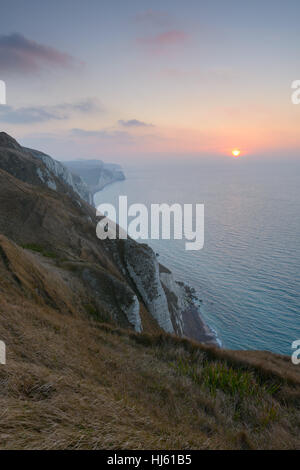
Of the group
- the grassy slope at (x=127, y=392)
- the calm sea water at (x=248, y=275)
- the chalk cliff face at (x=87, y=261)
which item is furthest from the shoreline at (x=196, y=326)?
the grassy slope at (x=127, y=392)

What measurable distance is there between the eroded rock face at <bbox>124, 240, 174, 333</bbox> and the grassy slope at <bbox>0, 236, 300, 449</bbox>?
29390 mm

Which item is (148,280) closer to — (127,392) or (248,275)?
(127,392)

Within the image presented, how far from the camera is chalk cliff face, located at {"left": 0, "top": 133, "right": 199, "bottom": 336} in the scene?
87.0ft

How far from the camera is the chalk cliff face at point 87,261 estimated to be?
87.0 ft

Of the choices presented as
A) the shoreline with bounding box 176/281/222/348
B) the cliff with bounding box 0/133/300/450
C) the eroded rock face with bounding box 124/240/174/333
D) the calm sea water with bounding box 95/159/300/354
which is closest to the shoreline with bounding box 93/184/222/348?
the shoreline with bounding box 176/281/222/348

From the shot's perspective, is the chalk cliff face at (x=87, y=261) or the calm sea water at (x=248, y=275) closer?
the chalk cliff face at (x=87, y=261)

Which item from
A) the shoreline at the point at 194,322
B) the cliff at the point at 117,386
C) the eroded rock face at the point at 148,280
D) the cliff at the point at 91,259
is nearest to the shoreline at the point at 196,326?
the shoreline at the point at 194,322

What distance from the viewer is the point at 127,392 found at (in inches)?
313

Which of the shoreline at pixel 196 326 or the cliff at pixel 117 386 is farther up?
the cliff at pixel 117 386

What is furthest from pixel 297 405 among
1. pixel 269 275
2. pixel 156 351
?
pixel 269 275

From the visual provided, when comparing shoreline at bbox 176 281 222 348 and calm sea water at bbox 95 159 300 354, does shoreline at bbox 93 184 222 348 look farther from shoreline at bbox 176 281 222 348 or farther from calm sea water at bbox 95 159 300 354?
calm sea water at bbox 95 159 300 354

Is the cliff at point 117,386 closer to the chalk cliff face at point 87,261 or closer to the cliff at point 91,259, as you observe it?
the chalk cliff face at point 87,261

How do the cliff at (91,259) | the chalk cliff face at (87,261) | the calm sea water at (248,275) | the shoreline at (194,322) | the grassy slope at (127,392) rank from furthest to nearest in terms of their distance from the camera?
the calm sea water at (248,275)
the shoreline at (194,322)
the cliff at (91,259)
the chalk cliff face at (87,261)
the grassy slope at (127,392)

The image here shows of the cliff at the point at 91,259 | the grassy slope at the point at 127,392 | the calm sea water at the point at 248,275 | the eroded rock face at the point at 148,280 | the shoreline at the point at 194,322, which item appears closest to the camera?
the grassy slope at the point at 127,392
